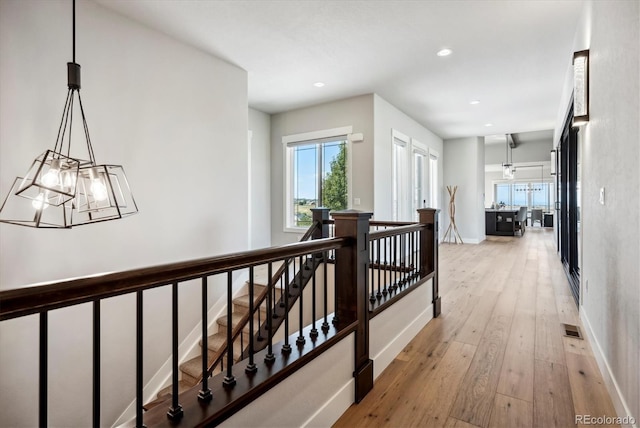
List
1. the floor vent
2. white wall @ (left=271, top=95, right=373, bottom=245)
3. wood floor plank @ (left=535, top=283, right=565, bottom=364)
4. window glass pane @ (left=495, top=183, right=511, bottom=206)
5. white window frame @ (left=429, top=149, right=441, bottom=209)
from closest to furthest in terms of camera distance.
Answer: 1. wood floor plank @ (left=535, top=283, right=565, bottom=364)
2. the floor vent
3. white wall @ (left=271, top=95, right=373, bottom=245)
4. white window frame @ (left=429, top=149, right=441, bottom=209)
5. window glass pane @ (left=495, top=183, right=511, bottom=206)

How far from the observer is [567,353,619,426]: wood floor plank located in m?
1.90

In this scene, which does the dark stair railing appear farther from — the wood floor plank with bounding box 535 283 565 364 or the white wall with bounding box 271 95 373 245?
the white wall with bounding box 271 95 373 245

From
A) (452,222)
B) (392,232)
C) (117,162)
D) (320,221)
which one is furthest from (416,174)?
(117,162)

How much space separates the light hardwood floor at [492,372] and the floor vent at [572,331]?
43 mm

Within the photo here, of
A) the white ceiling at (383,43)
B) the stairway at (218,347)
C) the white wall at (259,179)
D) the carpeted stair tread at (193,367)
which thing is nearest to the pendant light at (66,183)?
the white ceiling at (383,43)

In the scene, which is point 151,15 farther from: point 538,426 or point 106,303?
point 538,426

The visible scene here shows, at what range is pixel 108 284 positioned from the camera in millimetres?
1005

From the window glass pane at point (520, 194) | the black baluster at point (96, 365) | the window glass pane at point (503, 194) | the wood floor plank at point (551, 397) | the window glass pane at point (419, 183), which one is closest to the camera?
the black baluster at point (96, 365)

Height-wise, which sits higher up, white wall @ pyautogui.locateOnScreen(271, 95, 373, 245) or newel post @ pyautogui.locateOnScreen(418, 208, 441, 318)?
white wall @ pyautogui.locateOnScreen(271, 95, 373, 245)

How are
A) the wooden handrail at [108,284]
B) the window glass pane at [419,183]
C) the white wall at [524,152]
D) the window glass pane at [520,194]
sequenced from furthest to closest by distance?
1. the window glass pane at [520,194]
2. the white wall at [524,152]
3. the window glass pane at [419,183]
4. the wooden handrail at [108,284]

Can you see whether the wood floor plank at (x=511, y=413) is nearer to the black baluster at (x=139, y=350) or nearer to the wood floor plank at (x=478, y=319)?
the wood floor plank at (x=478, y=319)

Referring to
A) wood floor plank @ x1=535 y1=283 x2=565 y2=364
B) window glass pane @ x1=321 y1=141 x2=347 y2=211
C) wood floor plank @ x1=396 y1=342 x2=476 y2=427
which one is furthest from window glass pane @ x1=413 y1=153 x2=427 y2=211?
wood floor plank @ x1=396 y1=342 x2=476 y2=427

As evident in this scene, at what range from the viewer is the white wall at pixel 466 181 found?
883 cm

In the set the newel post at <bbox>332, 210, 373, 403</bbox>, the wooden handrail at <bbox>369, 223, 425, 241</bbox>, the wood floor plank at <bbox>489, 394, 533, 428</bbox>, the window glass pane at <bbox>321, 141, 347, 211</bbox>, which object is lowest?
the wood floor plank at <bbox>489, 394, 533, 428</bbox>
